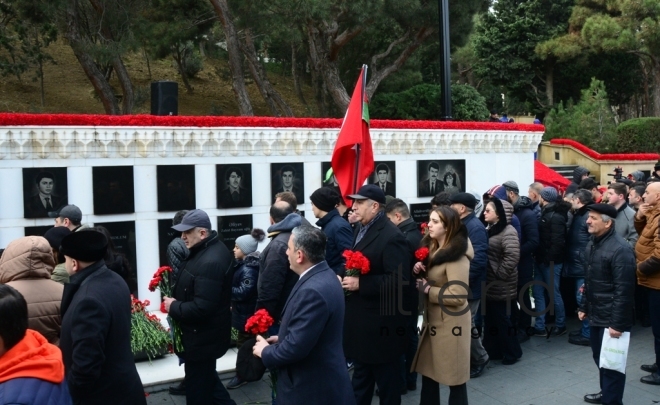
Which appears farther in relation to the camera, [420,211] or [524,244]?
[420,211]

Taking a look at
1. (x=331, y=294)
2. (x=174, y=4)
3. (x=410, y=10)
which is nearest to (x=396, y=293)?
(x=331, y=294)

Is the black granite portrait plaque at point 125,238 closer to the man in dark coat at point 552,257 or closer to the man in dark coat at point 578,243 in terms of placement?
the man in dark coat at point 552,257

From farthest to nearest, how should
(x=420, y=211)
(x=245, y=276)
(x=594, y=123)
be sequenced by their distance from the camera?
(x=594, y=123), (x=420, y=211), (x=245, y=276)

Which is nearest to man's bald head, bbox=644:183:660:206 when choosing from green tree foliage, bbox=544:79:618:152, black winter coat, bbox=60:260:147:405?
black winter coat, bbox=60:260:147:405

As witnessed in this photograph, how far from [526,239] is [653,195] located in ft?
5.16

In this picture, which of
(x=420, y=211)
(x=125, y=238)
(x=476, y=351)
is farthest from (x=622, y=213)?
(x=125, y=238)

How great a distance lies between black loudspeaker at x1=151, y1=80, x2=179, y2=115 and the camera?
8.89 meters

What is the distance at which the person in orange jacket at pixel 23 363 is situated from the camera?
2.46 metres

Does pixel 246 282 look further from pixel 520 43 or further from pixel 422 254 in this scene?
pixel 520 43

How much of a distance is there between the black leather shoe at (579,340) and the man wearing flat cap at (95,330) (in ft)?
17.7

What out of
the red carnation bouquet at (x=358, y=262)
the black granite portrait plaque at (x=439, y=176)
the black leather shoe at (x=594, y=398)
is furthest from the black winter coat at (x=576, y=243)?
the red carnation bouquet at (x=358, y=262)

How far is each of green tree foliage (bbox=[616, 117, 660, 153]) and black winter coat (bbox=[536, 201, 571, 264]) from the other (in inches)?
714

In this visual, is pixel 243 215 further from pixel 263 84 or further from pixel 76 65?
pixel 76 65

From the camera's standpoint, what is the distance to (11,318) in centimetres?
257
